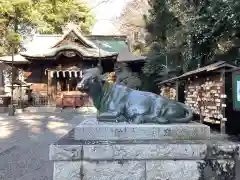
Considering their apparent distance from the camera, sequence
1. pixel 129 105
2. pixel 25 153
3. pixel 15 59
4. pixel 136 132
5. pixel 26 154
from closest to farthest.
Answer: pixel 136 132, pixel 129 105, pixel 26 154, pixel 25 153, pixel 15 59

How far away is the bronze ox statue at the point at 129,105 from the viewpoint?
4.27 meters

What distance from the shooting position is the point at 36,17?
25375 millimetres

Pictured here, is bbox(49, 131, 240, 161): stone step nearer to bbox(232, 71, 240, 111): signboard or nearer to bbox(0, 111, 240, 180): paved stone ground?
bbox(0, 111, 240, 180): paved stone ground

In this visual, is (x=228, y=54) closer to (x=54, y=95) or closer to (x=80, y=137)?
(x=80, y=137)

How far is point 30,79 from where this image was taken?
2403cm

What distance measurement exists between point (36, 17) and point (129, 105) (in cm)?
2302

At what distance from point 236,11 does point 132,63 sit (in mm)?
15819

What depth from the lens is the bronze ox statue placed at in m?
4.27

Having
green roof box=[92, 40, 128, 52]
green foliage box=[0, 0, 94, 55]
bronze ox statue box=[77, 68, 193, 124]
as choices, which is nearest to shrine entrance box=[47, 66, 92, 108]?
green foliage box=[0, 0, 94, 55]

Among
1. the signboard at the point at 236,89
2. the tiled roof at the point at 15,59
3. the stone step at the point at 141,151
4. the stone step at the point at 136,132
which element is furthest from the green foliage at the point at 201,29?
the tiled roof at the point at 15,59

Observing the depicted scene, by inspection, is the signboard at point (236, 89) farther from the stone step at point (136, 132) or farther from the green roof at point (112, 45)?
the green roof at point (112, 45)

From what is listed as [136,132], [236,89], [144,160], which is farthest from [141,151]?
[236,89]

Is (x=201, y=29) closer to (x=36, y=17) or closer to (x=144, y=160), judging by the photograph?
(x=144, y=160)

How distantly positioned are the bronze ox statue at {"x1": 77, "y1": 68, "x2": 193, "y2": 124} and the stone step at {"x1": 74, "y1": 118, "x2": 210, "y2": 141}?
0.70 ft
